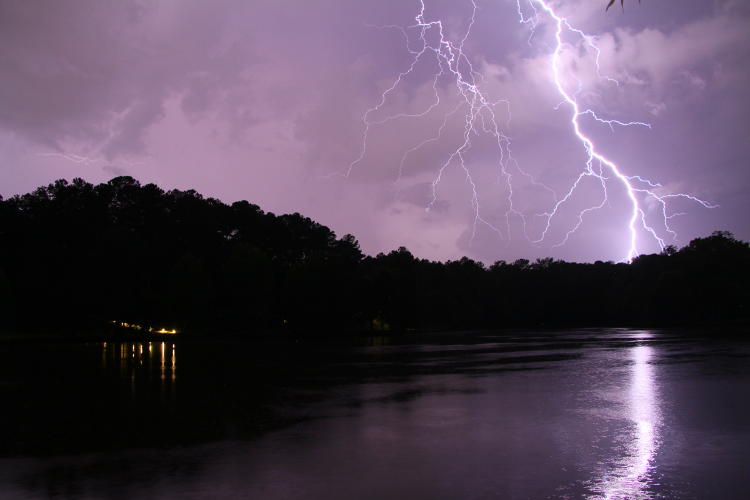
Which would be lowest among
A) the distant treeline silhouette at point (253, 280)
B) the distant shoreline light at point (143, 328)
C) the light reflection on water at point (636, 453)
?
the light reflection on water at point (636, 453)

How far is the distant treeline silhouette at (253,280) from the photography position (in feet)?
242

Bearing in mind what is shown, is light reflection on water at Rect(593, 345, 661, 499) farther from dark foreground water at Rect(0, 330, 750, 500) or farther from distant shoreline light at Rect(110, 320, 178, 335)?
distant shoreline light at Rect(110, 320, 178, 335)

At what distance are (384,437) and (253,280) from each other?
70.8 metres

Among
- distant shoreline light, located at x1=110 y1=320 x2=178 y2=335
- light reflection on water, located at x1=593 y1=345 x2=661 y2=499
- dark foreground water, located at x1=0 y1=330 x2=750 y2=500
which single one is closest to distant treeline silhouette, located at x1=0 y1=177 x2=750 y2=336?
distant shoreline light, located at x1=110 y1=320 x2=178 y2=335

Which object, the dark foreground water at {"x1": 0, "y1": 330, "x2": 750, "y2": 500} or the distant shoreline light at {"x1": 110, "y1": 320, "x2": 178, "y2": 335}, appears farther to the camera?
the distant shoreline light at {"x1": 110, "y1": 320, "x2": 178, "y2": 335}

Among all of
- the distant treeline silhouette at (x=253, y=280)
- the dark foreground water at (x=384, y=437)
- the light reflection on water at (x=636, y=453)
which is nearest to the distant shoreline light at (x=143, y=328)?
the distant treeline silhouette at (x=253, y=280)

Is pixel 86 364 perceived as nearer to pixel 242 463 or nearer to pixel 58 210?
pixel 242 463

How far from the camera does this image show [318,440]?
384 inches

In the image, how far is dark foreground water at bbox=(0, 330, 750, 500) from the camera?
23.2ft

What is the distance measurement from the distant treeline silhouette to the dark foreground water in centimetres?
5873

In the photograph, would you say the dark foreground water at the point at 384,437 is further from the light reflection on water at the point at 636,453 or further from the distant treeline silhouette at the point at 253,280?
the distant treeline silhouette at the point at 253,280

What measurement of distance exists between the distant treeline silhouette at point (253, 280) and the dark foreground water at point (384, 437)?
2312 inches

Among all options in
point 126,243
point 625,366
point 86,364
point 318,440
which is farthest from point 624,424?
point 126,243

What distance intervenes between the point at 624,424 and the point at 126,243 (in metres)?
74.0
